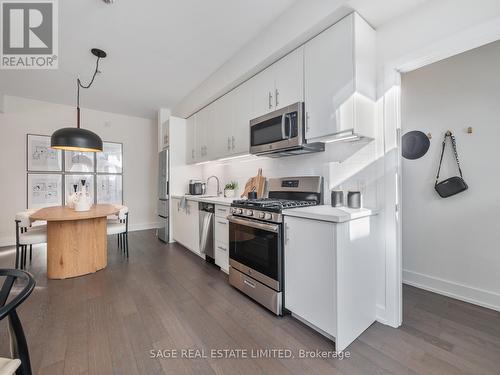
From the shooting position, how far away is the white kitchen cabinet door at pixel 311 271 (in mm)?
1553

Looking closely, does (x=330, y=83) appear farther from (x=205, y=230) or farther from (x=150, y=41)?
(x=205, y=230)

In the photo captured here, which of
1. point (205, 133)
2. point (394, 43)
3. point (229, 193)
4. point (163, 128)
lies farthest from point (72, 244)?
point (394, 43)

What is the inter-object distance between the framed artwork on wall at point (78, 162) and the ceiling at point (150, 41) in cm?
112

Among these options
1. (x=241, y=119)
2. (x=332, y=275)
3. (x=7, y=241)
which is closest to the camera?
(x=332, y=275)

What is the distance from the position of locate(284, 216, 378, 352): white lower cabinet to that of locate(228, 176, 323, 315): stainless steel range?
86 mm

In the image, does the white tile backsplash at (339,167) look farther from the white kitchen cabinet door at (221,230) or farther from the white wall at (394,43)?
the white kitchen cabinet door at (221,230)

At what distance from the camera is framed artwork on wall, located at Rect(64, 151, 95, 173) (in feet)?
15.1

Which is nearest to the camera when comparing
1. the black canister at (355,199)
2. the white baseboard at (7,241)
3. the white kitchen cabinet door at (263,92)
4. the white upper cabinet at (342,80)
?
the white upper cabinet at (342,80)

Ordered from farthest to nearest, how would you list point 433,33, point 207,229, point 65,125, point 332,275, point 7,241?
1. point 65,125
2. point 7,241
3. point 207,229
4. point 433,33
5. point 332,275

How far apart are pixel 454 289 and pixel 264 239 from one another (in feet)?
6.51

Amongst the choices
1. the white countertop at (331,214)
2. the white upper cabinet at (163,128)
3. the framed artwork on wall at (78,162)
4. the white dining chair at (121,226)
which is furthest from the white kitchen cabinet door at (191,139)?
the white countertop at (331,214)

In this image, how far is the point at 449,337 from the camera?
1.67m

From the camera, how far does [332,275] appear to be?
5.05 ft

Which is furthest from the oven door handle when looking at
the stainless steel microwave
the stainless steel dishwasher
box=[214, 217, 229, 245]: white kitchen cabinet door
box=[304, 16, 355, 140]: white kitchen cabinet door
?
box=[304, 16, 355, 140]: white kitchen cabinet door
